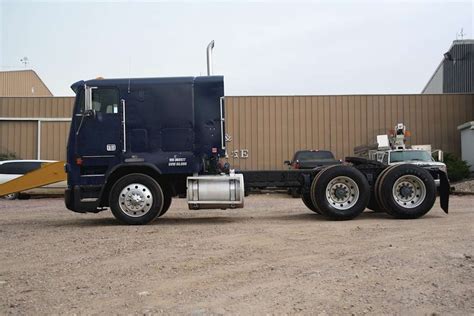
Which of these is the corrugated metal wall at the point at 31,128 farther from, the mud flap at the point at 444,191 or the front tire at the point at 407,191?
the mud flap at the point at 444,191

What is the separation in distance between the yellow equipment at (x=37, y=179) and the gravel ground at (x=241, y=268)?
1.68 meters

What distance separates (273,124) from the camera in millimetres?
26000

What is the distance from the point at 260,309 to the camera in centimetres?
478

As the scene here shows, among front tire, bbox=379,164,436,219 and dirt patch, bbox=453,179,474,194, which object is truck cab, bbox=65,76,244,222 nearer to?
front tire, bbox=379,164,436,219

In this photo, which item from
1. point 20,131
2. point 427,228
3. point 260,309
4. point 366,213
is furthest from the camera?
point 20,131

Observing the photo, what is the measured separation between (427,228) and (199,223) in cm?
465

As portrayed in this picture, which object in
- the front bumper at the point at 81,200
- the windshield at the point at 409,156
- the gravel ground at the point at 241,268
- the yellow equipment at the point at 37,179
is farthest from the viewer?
the windshield at the point at 409,156

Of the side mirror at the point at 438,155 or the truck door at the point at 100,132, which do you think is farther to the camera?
the side mirror at the point at 438,155

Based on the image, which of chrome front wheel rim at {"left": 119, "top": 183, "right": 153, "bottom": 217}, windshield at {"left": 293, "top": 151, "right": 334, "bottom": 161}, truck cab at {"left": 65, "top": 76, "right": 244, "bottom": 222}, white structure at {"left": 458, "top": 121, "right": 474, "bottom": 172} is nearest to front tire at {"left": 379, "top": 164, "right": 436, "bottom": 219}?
truck cab at {"left": 65, "top": 76, "right": 244, "bottom": 222}

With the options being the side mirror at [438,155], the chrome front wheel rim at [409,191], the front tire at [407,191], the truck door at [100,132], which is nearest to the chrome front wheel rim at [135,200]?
the truck door at [100,132]

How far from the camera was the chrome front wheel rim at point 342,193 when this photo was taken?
36.1 feet

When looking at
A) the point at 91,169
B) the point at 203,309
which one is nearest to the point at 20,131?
the point at 91,169

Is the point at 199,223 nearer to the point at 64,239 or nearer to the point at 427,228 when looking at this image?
the point at 64,239

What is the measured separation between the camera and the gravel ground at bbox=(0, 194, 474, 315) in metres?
4.94
